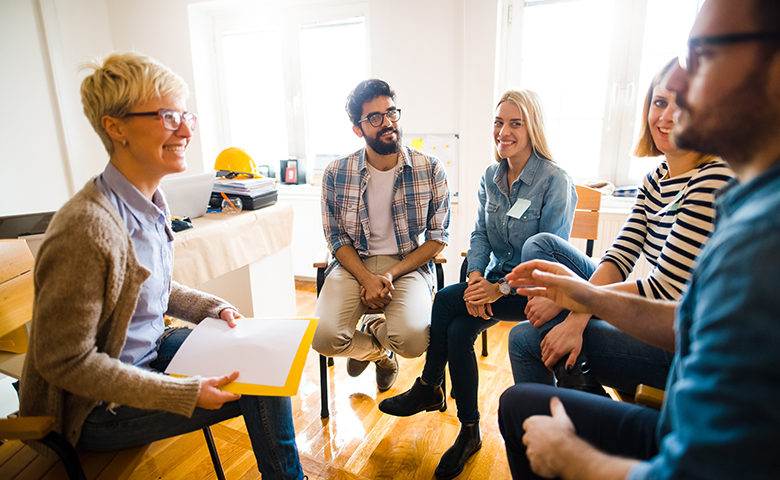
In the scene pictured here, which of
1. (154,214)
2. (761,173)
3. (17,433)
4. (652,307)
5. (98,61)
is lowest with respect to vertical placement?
(17,433)

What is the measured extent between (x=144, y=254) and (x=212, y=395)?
16.0 inches

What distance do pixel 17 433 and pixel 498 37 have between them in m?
2.90

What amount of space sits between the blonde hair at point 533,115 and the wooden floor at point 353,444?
1152 mm

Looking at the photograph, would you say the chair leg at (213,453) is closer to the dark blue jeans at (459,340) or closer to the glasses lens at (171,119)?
the dark blue jeans at (459,340)

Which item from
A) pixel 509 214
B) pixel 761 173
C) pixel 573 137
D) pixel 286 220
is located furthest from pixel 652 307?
pixel 573 137

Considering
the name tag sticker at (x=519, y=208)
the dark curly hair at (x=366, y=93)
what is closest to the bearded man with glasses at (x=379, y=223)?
the dark curly hair at (x=366, y=93)

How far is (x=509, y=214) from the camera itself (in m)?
1.73

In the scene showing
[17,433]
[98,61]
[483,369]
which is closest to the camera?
[17,433]

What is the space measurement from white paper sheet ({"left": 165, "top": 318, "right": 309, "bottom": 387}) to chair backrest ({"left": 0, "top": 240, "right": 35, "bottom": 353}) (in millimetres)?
483

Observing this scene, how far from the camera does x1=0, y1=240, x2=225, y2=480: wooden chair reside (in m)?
0.84

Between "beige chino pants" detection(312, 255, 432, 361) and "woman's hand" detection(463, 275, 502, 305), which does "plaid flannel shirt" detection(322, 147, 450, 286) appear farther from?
"woman's hand" detection(463, 275, 502, 305)

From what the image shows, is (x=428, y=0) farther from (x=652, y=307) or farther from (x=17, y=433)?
(x=17, y=433)

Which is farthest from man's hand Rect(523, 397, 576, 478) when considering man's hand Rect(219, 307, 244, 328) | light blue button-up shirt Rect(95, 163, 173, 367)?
light blue button-up shirt Rect(95, 163, 173, 367)

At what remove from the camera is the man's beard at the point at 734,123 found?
0.50 meters
